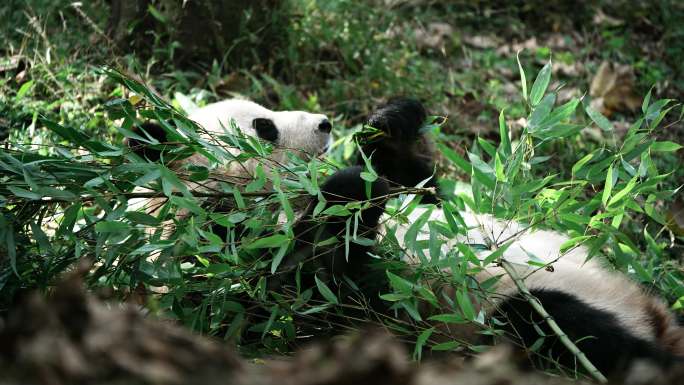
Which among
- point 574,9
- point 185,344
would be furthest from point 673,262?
point 574,9

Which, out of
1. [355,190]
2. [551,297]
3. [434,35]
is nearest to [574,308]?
[551,297]

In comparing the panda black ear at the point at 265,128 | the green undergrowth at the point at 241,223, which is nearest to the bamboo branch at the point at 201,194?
the green undergrowth at the point at 241,223

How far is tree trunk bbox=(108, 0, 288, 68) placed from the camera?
4516 mm

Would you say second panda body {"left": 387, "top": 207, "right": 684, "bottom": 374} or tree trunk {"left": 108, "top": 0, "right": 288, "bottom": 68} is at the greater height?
tree trunk {"left": 108, "top": 0, "right": 288, "bottom": 68}

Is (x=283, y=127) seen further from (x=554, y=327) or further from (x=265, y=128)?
(x=554, y=327)

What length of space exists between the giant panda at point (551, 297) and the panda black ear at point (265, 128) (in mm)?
716

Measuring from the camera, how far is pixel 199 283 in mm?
2133

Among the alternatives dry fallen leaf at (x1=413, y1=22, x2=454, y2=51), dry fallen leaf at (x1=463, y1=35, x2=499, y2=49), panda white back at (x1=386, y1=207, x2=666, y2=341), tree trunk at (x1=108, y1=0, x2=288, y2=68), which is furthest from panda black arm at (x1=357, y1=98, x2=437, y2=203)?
dry fallen leaf at (x1=463, y1=35, x2=499, y2=49)

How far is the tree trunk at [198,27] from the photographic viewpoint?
4516mm

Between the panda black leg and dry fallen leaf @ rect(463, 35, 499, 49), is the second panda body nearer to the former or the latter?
the panda black leg

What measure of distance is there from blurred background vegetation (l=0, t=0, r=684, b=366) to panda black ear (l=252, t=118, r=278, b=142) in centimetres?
68

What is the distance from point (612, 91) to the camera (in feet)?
15.8

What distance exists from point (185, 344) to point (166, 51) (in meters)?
3.85

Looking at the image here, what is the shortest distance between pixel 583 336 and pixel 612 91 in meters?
3.02
